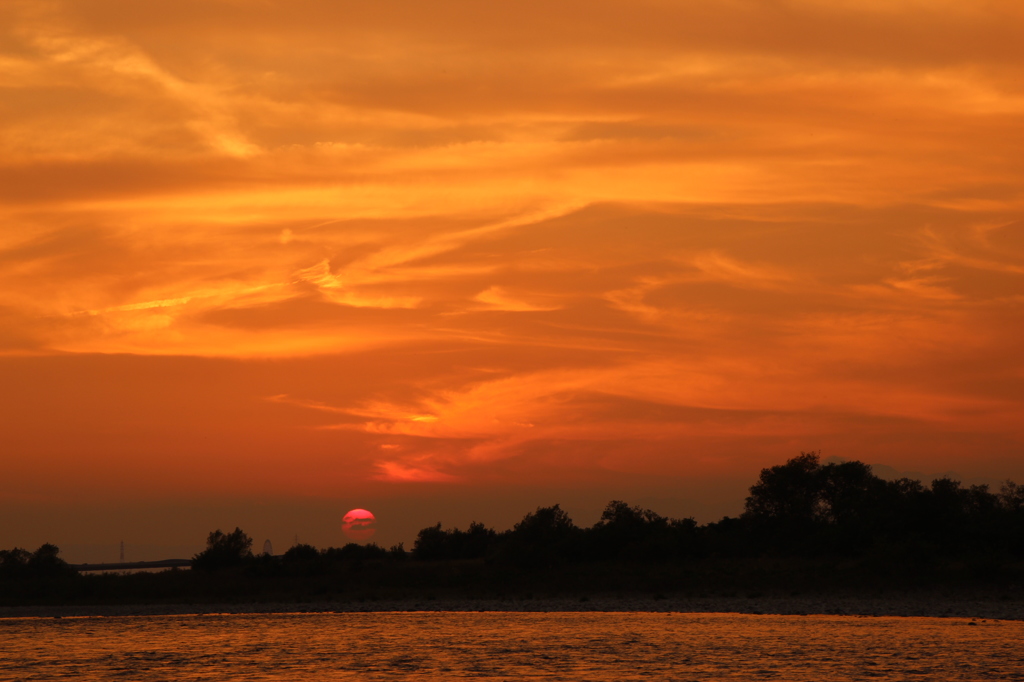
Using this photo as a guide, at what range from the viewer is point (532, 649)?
188ft

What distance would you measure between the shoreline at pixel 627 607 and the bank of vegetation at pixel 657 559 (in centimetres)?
384

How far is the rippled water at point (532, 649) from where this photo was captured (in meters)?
47.9

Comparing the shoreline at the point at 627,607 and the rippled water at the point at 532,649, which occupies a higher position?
the shoreline at the point at 627,607

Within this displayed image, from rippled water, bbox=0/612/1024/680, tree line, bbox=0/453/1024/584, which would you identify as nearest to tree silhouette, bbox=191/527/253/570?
tree line, bbox=0/453/1024/584

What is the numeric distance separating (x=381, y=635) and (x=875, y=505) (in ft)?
223

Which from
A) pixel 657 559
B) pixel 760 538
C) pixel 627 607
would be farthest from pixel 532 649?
pixel 760 538

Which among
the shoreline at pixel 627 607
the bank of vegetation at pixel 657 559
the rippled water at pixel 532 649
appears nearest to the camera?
the rippled water at pixel 532 649

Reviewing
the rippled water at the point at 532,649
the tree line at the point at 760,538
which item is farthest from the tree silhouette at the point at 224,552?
the rippled water at the point at 532,649

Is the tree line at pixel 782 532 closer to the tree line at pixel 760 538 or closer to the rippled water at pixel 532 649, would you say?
the tree line at pixel 760 538

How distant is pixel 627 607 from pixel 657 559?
26690 millimetres

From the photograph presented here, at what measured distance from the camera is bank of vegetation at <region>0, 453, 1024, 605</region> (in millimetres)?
94625

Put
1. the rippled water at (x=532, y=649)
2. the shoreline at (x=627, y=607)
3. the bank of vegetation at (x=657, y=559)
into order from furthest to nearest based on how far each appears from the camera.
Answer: the bank of vegetation at (x=657, y=559), the shoreline at (x=627, y=607), the rippled water at (x=532, y=649)

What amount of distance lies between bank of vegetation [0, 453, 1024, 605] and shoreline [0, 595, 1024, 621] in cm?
384

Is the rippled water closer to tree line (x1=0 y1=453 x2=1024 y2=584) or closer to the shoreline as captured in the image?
the shoreline
